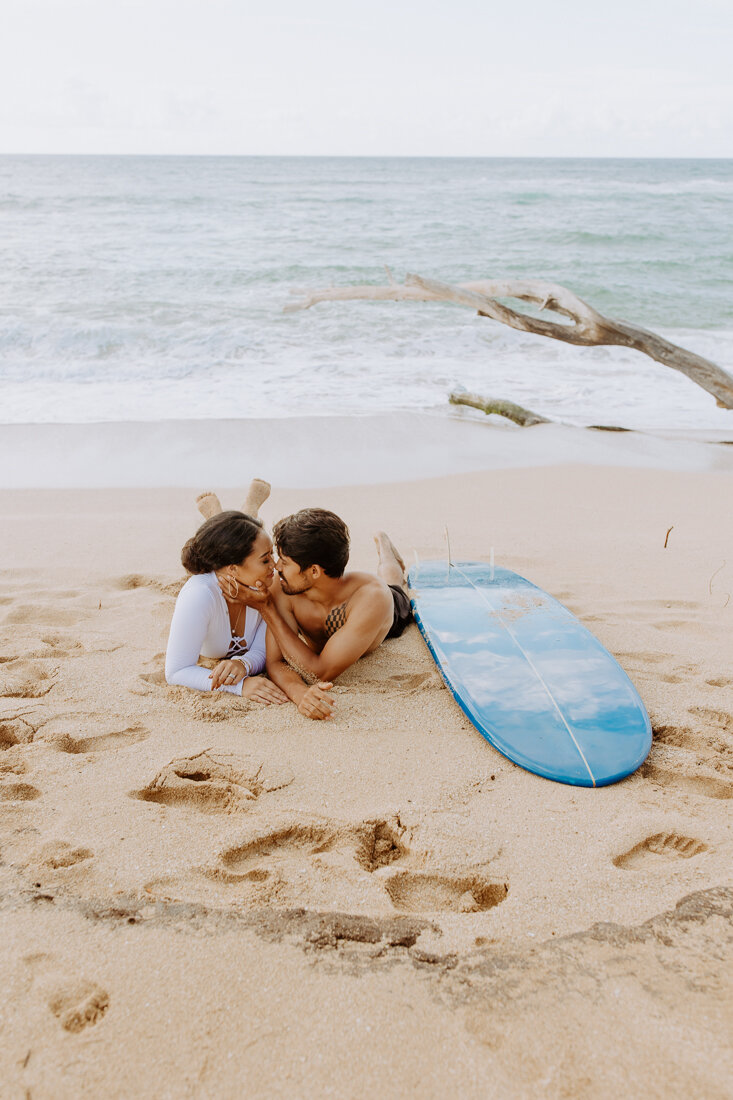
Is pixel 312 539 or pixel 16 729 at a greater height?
pixel 312 539

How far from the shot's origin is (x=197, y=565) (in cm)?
330

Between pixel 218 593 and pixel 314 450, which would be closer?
pixel 218 593

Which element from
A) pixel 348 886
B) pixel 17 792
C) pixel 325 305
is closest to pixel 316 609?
pixel 17 792

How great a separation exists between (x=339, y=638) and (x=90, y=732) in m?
1.04

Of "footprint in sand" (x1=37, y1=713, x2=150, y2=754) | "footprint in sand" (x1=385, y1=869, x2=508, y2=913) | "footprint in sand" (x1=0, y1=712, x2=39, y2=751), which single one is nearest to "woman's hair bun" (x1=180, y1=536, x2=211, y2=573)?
"footprint in sand" (x1=37, y1=713, x2=150, y2=754)

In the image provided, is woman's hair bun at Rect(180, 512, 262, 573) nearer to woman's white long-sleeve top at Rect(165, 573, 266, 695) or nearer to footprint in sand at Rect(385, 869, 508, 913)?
woman's white long-sleeve top at Rect(165, 573, 266, 695)

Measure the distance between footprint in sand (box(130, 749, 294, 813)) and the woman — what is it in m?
0.51

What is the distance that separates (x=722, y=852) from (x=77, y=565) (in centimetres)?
376

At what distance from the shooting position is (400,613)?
12.8 feet

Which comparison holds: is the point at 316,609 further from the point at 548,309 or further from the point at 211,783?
the point at 548,309

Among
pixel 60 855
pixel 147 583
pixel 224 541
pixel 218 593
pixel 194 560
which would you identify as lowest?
pixel 147 583

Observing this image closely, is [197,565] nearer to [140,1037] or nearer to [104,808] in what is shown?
[104,808]

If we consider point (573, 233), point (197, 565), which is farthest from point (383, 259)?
point (197, 565)

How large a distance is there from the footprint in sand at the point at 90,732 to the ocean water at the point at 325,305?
18.8ft
